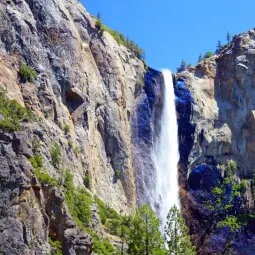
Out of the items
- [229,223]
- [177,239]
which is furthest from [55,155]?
[229,223]

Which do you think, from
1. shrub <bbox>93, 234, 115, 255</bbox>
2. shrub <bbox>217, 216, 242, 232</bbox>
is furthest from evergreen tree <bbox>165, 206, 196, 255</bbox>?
shrub <bbox>93, 234, 115, 255</bbox>

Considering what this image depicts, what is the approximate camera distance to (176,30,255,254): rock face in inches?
2576

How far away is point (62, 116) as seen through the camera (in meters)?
51.9

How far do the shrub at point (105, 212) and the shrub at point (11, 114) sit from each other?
9.57 metres

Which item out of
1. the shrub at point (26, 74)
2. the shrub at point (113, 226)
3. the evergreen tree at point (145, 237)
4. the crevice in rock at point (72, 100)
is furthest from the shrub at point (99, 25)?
the evergreen tree at point (145, 237)

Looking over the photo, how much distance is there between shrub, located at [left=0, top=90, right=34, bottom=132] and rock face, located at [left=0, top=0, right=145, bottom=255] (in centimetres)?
57

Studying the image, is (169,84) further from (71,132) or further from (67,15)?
(71,132)

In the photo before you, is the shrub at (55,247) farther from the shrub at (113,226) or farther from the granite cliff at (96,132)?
the shrub at (113,226)

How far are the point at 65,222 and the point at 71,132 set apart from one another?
529 inches

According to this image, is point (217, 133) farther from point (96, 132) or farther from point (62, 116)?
point (62, 116)

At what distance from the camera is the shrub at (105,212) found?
163 ft

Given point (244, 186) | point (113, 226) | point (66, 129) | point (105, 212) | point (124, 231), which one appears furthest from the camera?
point (244, 186)

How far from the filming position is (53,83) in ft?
174

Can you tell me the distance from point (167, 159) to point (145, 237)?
26.8 meters
